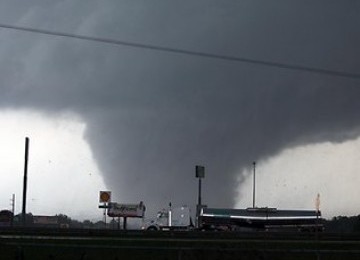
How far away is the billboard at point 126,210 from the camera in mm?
81306

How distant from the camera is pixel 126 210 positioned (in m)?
81.9

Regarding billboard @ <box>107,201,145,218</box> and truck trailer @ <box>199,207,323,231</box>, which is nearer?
truck trailer @ <box>199,207,323,231</box>

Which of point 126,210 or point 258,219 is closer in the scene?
point 258,219

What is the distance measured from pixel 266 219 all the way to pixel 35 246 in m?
59.8

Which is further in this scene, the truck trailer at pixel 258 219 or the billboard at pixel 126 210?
the billboard at pixel 126 210

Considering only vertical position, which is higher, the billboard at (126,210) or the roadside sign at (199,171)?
the roadside sign at (199,171)

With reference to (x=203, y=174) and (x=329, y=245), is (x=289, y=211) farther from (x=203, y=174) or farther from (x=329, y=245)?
(x=329, y=245)

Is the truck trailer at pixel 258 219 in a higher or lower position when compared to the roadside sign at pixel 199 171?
lower

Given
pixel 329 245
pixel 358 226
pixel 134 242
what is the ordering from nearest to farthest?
pixel 134 242
pixel 329 245
pixel 358 226

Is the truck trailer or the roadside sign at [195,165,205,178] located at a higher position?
the roadside sign at [195,165,205,178]

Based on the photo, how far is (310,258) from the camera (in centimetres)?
2517

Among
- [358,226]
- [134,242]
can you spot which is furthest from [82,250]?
[358,226]

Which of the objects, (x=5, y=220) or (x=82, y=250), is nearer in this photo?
(x=82, y=250)

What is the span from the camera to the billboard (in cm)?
8131
